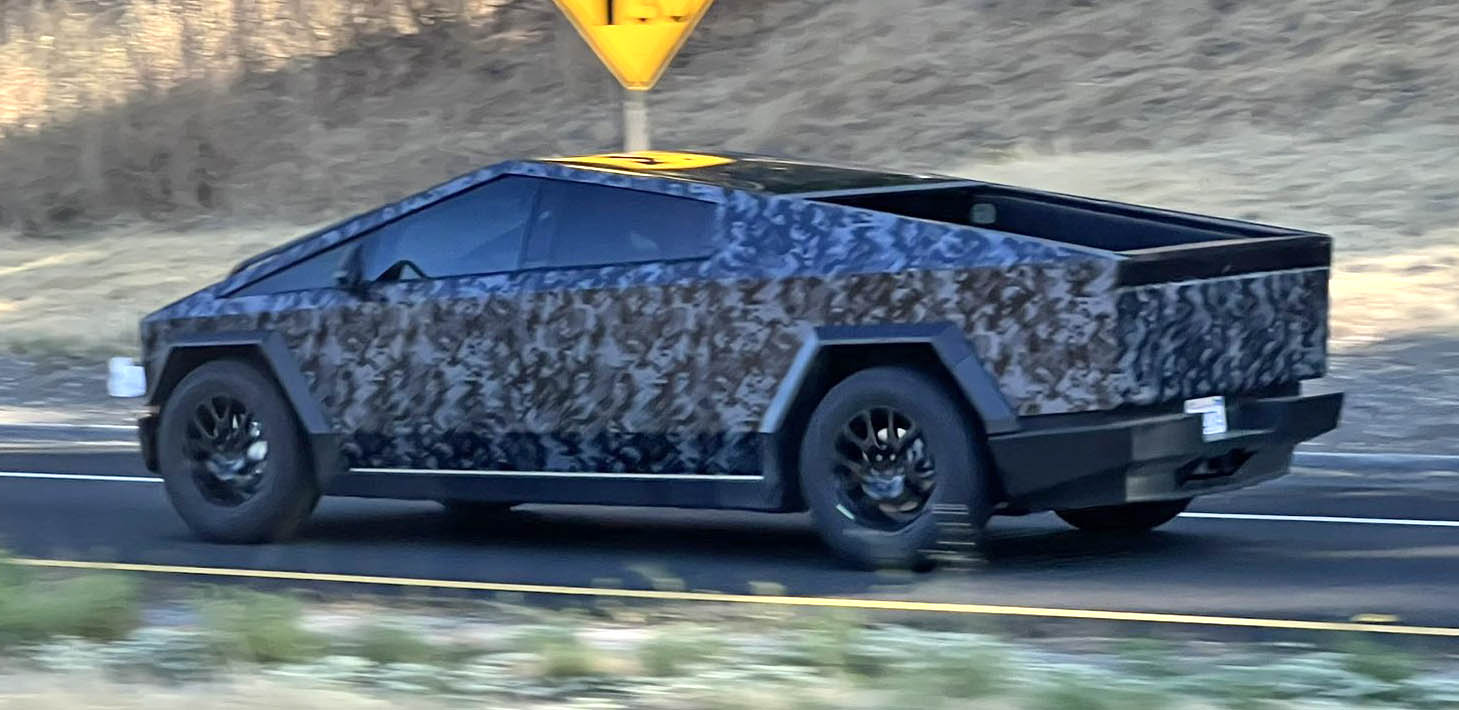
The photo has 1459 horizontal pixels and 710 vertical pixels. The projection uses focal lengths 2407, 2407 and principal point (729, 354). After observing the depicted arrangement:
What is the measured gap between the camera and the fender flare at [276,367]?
10.2 meters

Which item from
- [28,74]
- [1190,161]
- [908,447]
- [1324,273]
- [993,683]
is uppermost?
[28,74]

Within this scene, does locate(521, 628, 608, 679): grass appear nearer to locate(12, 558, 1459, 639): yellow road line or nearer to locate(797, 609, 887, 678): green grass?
Answer: locate(797, 609, 887, 678): green grass

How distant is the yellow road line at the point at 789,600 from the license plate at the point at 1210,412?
35.6 inches

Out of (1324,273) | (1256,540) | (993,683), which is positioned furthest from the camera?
(1256,540)

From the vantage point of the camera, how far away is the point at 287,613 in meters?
7.21

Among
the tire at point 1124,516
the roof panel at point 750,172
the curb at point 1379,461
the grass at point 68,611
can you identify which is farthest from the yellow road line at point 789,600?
the curb at point 1379,461

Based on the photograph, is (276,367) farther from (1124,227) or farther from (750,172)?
(1124,227)

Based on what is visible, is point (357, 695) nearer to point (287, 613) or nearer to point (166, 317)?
point (287, 613)

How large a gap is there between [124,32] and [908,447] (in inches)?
1128

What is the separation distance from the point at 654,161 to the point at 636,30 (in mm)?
2324

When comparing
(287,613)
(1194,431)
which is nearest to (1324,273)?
(1194,431)

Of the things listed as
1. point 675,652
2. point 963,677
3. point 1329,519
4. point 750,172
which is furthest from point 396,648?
point 1329,519

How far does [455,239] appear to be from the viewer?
1006 centimetres

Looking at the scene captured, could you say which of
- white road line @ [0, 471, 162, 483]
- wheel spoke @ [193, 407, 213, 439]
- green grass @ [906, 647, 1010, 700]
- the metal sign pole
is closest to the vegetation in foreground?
green grass @ [906, 647, 1010, 700]
